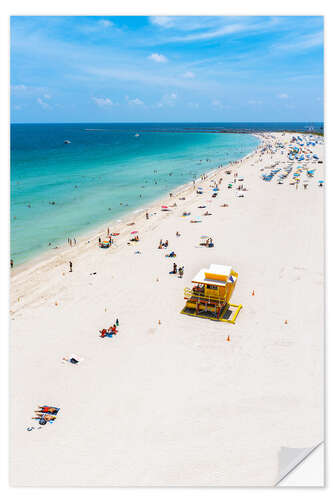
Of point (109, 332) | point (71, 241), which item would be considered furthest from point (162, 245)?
point (109, 332)

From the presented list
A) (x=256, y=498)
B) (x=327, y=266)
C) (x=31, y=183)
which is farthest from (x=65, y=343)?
(x=31, y=183)

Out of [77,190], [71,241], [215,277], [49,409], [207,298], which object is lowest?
[49,409]

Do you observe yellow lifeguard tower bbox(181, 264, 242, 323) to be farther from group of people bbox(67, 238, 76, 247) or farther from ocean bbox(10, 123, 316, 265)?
ocean bbox(10, 123, 316, 265)

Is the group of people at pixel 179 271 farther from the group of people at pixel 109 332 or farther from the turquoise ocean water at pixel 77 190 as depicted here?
the turquoise ocean water at pixel 77 190

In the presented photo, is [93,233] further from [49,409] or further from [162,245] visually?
[49,409]

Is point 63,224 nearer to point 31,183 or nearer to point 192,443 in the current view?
point 31,183
